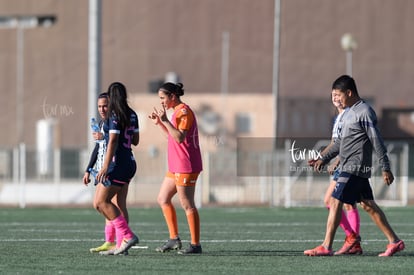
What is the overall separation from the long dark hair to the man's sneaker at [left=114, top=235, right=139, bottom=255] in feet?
4.25

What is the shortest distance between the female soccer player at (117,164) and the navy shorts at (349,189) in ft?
7.90

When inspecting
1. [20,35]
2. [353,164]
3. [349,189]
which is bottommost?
[349,189]

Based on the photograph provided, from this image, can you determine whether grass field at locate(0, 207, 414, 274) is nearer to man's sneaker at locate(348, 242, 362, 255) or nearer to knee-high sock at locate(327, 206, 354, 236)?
man's sneaker at locate(348, 242, 362, 255)

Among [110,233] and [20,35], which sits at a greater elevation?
[20,35]

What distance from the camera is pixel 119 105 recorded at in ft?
40.5

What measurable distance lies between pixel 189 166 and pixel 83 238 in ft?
9.75

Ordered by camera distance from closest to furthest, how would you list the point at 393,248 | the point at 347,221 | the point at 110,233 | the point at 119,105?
the point at 119,105, the point at 393,248, the point at 110,233, the point at 347,221

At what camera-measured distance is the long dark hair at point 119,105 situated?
12.3 m

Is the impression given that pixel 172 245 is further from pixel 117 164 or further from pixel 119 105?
pixel 119 105

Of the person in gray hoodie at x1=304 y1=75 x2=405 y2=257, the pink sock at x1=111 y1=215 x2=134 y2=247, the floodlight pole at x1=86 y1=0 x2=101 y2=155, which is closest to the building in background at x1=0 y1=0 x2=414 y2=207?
the floodlight pole at x1=86 y1=0 x2=101 y2=155

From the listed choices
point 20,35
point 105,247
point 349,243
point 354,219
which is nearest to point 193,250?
point 105,247

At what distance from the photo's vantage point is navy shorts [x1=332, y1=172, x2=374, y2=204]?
12.6 m

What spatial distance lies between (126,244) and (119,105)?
5.23ft

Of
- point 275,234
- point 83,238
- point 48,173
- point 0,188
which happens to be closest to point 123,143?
point 83,238
